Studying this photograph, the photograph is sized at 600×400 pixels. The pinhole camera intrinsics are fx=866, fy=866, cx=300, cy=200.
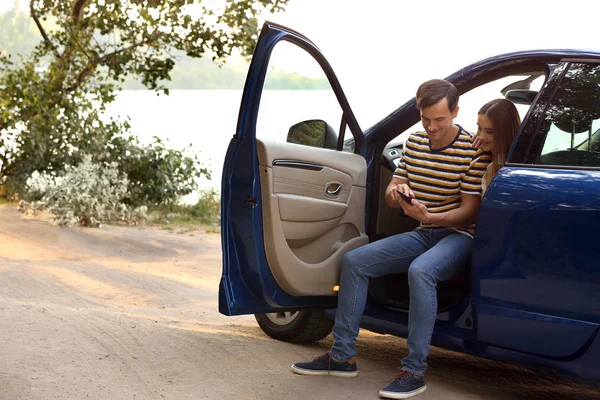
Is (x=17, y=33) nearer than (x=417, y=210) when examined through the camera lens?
No

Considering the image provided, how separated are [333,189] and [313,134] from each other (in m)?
0.31

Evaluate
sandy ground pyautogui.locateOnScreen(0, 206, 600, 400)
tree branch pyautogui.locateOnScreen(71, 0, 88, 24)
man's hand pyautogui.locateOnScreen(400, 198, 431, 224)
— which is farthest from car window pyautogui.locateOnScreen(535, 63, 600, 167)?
tree branch pyautogui.locateOnScreen(71, 0, 88, 24)

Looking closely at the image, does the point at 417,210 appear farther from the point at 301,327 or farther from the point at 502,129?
the point at 301,327

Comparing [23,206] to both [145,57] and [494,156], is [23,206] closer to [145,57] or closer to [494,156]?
[145,57]

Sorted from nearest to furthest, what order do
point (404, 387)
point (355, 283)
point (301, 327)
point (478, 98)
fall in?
1. point (404, 387)
2. point (355, 283)
3. point (478, 98)
4. point (301, 327)

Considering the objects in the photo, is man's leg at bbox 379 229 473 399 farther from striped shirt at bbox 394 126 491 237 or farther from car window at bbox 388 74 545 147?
car window at bbox 388 74 545 147

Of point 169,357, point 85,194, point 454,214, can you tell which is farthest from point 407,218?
point 85,194

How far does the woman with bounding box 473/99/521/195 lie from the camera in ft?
13.6

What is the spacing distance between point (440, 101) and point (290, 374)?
1580mm

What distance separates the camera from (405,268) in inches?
176

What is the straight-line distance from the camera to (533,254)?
3.73 metres

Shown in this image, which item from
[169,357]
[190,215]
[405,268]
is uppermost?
[405,268]

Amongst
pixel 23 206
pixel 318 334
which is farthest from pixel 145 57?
pixel 318 334

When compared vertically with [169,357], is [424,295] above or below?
above
